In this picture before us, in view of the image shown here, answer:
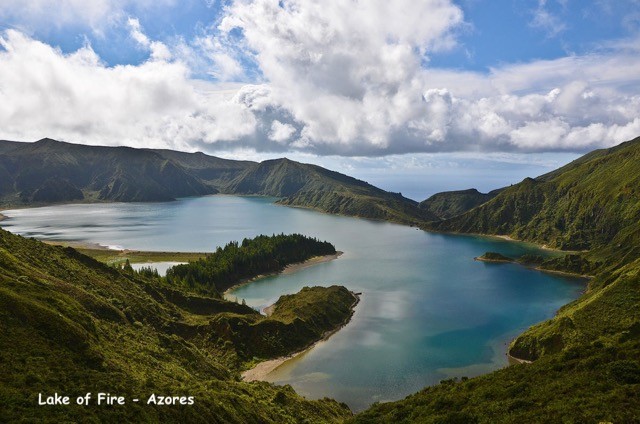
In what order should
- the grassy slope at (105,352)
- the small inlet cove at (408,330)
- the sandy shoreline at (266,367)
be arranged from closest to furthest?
the grassy slope at (105,352) < the small inlet cove at (408,330) < the sandy shoreline at (266,367)

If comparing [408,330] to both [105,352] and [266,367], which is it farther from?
[105,352]

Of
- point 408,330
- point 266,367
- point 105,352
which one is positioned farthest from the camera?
point 408,330

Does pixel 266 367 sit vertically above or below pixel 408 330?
below

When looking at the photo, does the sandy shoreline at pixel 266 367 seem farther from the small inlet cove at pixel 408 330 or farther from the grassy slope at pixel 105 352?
the grassy slope at pixel 105 352

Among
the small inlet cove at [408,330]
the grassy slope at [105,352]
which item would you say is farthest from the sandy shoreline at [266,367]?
the grassy slope at [105,352]

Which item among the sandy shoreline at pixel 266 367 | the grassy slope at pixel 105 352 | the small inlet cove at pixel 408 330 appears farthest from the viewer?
the sandy shoreline at pixel 266 367

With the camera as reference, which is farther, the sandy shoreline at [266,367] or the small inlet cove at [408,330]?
the sandy shoreline at [266,367]

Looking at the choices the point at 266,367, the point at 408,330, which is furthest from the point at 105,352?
the point at 408,330

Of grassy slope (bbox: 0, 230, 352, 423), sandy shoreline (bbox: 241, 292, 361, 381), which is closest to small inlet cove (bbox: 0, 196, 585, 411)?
sandy shoreline (bbox: 241, 292, 361, 381)

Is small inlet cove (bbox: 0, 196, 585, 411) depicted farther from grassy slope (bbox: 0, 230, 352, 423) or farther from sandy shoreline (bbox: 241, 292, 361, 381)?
grassy slope (bbox: 0, 230, 352, 423)
